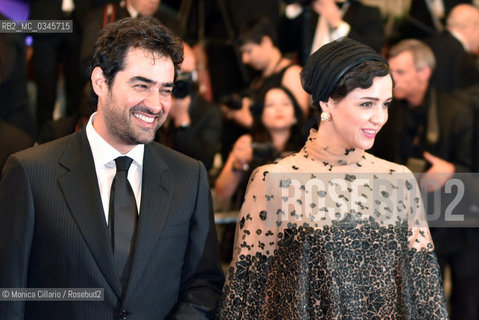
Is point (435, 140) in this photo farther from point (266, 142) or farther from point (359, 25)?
point (266, 142)

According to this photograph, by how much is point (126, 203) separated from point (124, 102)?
339 mm

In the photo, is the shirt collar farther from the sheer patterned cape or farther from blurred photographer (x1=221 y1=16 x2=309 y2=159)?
blurred photographer (x1=221 y1=16 x2=309 y2=159)

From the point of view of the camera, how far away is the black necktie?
2.51 metres

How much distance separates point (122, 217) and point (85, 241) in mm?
158

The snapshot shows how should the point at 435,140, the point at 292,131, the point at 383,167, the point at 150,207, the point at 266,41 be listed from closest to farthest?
the point at 150,207 → the point at 383,167 → the point at 292,131 → the point at 435,140 → the point at 266,41

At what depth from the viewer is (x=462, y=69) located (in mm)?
5277

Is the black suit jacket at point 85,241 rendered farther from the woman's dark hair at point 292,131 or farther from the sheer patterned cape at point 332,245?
the woman's dark hair at point 292,131

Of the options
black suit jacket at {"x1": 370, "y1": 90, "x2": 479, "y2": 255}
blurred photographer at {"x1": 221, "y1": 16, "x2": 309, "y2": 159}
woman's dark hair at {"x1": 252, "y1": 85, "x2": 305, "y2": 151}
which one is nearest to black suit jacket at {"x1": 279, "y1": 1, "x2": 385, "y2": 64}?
blurred photographer at {"x1": 221, "y1": 16, "x2": 309, "y2": 159}

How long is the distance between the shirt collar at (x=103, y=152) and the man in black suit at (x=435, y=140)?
7.94ft

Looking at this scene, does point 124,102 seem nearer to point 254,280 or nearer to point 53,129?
point 254,280

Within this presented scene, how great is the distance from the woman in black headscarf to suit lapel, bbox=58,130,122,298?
489mm

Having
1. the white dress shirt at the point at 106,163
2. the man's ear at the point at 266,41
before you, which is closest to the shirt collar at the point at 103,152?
the white dress shirt at the point at 106,163

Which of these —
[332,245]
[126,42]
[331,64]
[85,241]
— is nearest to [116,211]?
[85,241]

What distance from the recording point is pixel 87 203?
8.21 feet
